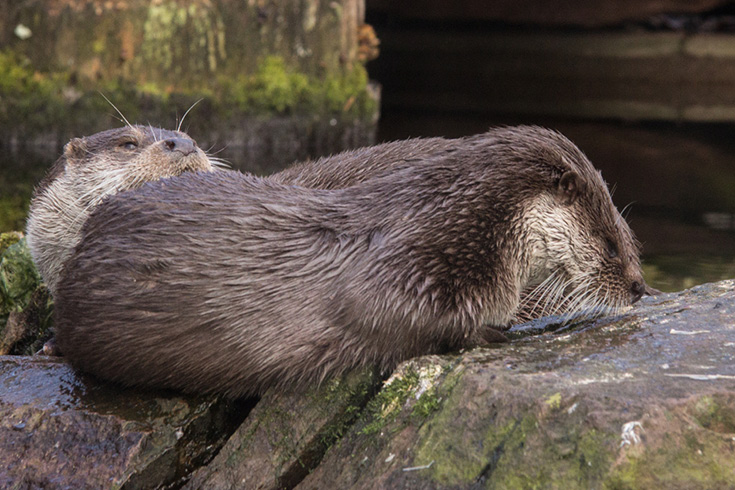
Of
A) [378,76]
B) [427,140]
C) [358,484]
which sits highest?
[427,140]

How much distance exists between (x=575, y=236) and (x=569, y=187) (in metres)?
0.17

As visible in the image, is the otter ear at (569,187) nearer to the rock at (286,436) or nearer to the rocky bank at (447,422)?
the rocky bank at (447,422)

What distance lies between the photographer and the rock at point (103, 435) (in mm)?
2939

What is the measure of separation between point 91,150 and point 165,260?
5.50 ft

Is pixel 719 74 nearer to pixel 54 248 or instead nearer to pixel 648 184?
pixel 648 184

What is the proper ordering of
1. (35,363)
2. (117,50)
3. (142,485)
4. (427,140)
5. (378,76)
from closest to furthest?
(142,485) < (35,363) < (427,140) < (117,50) < (378,76)

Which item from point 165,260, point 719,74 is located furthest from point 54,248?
point 719,74

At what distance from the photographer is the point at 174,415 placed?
10.1 ft

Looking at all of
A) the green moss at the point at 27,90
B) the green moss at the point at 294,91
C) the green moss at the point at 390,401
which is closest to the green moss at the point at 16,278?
the green moss at the point at 390,401

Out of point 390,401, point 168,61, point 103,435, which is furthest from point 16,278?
point 168,61

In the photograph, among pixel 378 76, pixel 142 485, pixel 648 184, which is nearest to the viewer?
pixel 142 485

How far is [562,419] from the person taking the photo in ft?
8.19

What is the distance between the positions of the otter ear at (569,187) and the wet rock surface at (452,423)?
1.41 ft

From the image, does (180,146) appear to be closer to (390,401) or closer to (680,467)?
(390,401)
